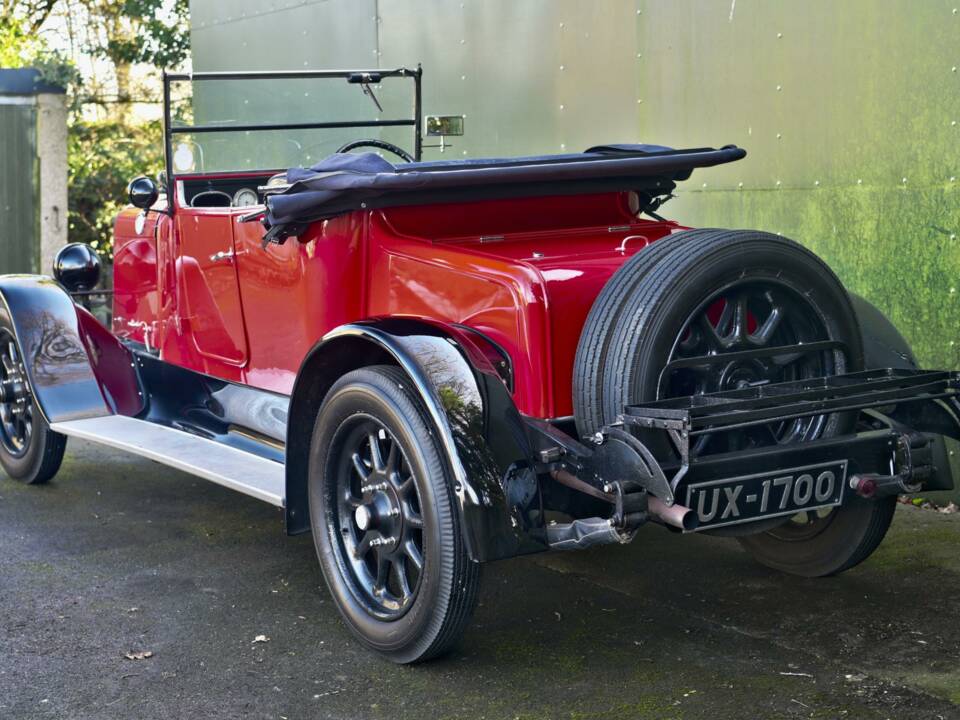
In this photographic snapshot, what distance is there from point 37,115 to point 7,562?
7.26 metres

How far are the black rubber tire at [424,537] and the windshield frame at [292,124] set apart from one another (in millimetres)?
1889

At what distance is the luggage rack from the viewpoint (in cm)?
315

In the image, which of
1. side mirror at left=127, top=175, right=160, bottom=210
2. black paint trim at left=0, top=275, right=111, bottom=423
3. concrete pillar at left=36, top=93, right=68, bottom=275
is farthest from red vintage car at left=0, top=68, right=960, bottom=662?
concrete pillar at left=36, top=93, right=68, bottom=275

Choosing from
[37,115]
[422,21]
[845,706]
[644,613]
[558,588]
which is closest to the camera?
[845,706]

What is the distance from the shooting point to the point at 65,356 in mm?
5488

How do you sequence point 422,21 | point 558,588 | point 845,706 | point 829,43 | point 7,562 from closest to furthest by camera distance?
point 845,706
point 558,588
point 7,562
point 829,43
point 422,21

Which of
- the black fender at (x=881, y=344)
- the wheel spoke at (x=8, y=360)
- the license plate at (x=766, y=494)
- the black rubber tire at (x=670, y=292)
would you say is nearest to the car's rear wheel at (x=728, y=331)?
the black rubber tire at (x=670, y=292)

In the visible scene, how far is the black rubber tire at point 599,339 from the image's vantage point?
3.34 meters

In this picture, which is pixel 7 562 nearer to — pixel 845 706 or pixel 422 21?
pixel 845 706

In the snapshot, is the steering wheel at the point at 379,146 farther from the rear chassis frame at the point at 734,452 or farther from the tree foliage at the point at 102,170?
the tree foliage at the point at 102,170

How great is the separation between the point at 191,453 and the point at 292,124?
1.69 m

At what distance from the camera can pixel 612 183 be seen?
13.9ft

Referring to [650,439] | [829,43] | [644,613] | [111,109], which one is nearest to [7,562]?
[644,613]

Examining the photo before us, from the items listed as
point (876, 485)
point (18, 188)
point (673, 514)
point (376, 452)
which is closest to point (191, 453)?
point (376, 452)
